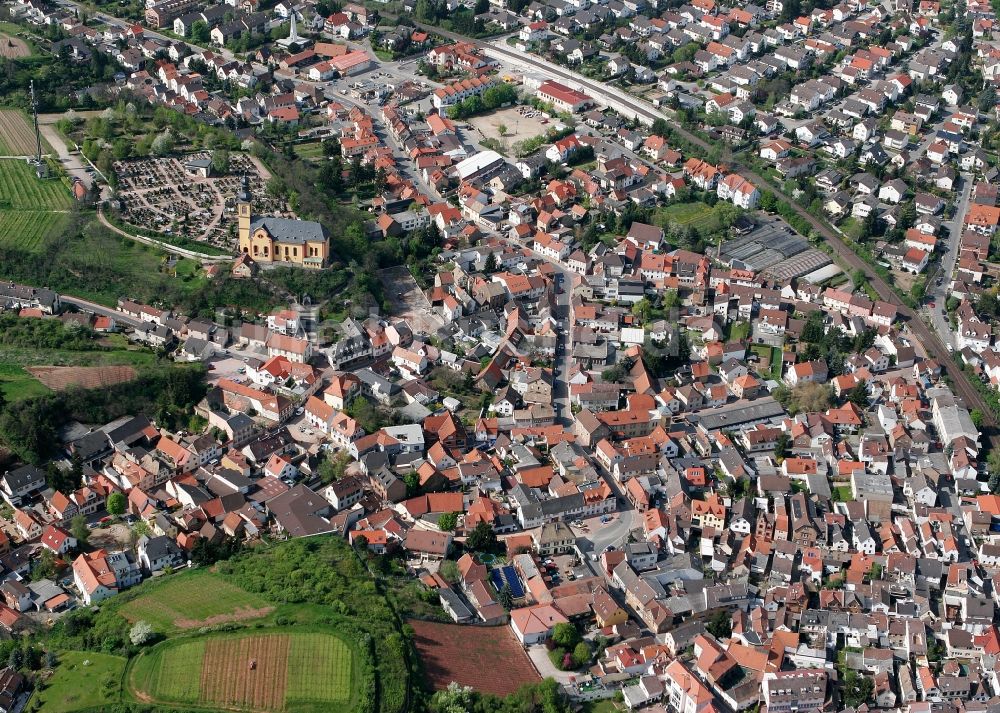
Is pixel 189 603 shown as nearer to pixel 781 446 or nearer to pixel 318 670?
pixel 318 670

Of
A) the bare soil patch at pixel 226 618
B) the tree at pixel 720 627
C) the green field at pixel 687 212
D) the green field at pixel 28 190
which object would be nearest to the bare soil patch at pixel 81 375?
the green field at pixel 28 190

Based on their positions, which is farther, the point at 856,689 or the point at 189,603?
the point at 189,603

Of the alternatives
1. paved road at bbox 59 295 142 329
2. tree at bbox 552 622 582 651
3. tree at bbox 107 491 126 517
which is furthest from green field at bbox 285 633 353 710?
paved road at bbox 59 295 142 329

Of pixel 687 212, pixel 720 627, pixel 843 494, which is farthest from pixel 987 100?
pixel 720 627

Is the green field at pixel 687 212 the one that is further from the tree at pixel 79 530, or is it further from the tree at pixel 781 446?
the tree at pixel 79 530

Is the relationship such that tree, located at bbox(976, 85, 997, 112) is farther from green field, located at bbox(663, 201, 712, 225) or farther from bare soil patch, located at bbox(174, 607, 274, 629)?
bare soil patch, located at bbox(174, 607, 274, 629)
